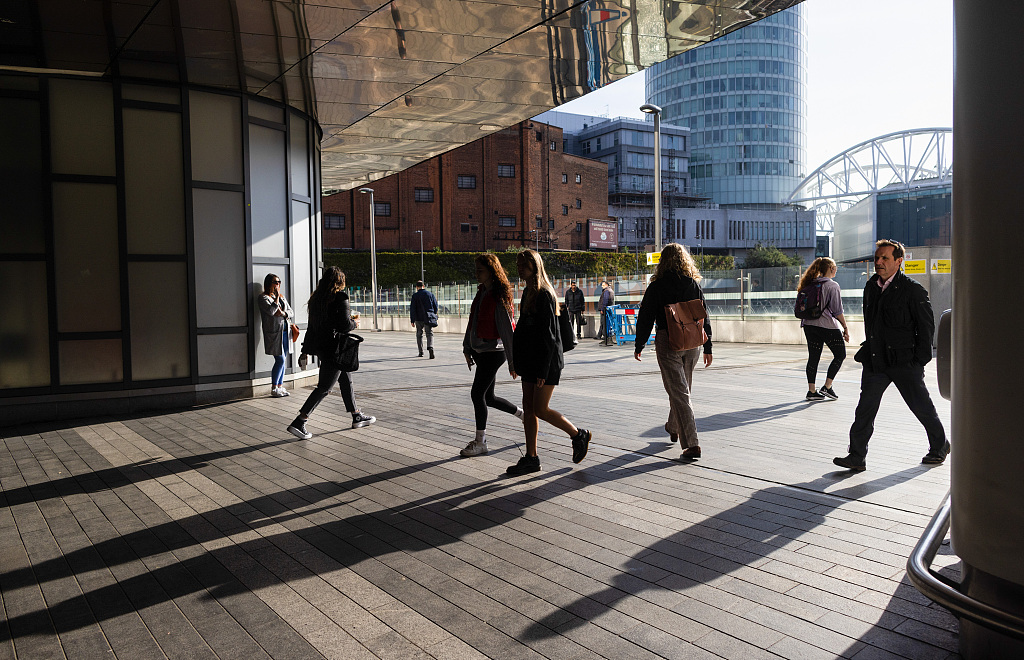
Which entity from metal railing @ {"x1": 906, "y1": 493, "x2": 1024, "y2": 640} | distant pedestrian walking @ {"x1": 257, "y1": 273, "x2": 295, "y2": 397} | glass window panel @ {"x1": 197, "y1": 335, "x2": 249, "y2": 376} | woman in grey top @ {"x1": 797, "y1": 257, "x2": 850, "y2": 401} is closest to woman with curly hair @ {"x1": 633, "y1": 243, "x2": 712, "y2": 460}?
metal railing @ {"x1": 906, "y1": 493, "x2": 1024, "y2": 640}

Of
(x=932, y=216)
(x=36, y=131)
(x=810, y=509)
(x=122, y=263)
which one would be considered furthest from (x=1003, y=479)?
(x=932, y=216)

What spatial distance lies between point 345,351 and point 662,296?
3.38 m

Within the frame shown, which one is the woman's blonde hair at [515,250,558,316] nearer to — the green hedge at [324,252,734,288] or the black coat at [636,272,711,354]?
the black coat at [636,272,711,354]

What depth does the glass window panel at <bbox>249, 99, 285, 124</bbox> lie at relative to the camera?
10898 mm

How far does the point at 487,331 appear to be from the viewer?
6.71 meters

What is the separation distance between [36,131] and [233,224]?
8.22ft

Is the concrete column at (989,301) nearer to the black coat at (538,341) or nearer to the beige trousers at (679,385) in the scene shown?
the black coat at (538,341)

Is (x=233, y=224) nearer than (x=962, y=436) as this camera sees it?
No

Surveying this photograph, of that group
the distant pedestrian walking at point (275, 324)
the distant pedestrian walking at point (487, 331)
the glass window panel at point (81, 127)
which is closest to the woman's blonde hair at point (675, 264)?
the distant pedestrian walking at point (487, 331)

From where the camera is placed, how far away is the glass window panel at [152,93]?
32.0ft

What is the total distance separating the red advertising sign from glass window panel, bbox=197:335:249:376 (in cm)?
7065

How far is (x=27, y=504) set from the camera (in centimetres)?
555

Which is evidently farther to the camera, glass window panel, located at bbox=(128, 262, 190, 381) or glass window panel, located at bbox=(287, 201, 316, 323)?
glass window panel, located at bbox=(287, 201, 316, 323)

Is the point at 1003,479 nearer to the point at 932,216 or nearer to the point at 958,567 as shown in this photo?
the point at 958,567
